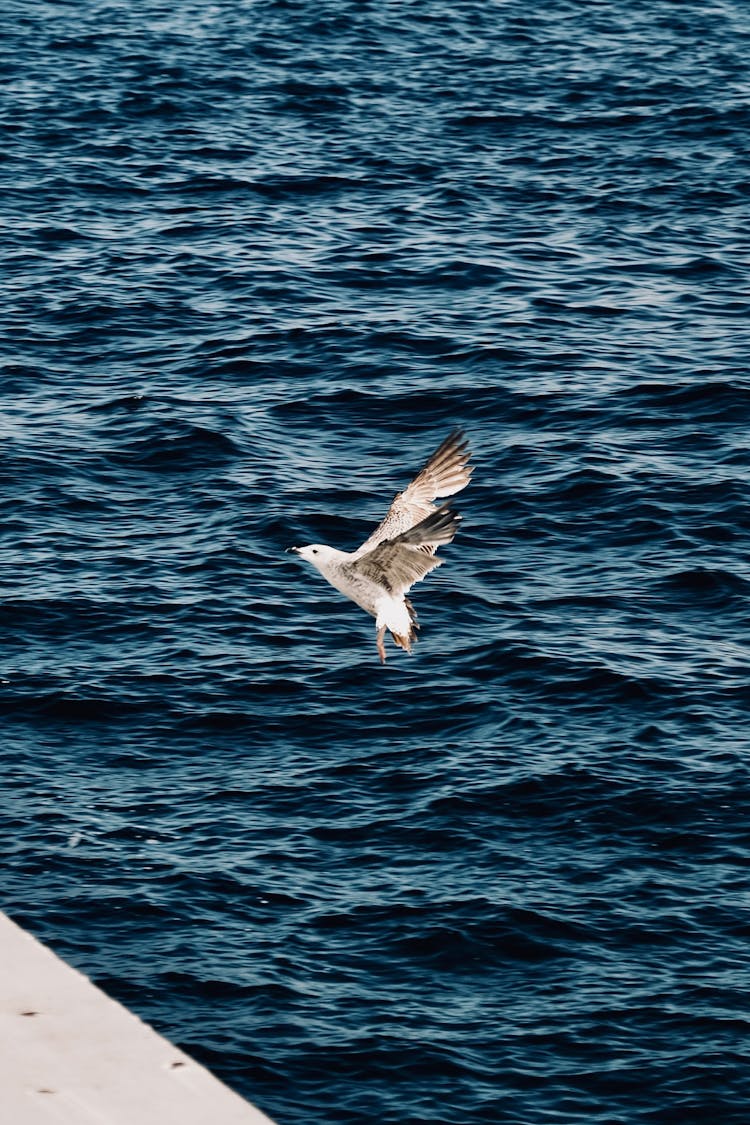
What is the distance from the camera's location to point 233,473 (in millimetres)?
36906

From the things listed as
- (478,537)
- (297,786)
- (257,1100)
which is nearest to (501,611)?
(478,537)

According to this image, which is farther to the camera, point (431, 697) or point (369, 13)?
point (369, 13)

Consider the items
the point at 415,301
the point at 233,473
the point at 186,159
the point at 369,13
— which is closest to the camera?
the point at 233,473

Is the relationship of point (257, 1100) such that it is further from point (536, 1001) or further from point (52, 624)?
point (52, 624)

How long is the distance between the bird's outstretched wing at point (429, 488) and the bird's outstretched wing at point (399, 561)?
87 centimetres

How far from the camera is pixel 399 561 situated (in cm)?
2000

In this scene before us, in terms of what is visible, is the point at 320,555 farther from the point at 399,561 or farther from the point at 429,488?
the point at 429,488

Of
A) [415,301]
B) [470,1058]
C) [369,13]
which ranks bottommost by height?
[470,1058]

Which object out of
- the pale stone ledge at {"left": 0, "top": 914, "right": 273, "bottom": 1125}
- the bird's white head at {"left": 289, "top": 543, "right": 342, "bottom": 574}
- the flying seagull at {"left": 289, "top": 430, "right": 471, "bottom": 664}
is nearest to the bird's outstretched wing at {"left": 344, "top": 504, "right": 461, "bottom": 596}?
the flying seagull at {"left": 289, "top": 430, "right": 471, "bottom": 664}

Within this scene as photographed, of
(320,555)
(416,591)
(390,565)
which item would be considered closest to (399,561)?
(390,565)

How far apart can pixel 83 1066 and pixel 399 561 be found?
31.8 ft

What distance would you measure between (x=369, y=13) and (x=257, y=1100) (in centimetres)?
5063

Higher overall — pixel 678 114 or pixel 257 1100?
pixel 678 114

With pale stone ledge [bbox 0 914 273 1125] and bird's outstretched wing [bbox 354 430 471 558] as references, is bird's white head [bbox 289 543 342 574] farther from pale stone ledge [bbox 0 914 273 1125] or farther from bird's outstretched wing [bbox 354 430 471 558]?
pale stone ledge [bbox 0 914 273 1125]
